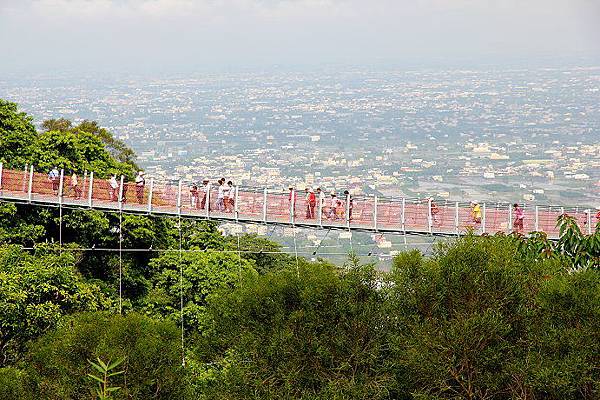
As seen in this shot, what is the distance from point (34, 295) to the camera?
17.8m

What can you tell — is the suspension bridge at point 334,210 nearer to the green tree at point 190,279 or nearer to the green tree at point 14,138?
the green tree at point 190,279

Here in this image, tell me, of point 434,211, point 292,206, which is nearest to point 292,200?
point 292,206

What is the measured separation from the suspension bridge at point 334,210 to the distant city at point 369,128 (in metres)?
45.5

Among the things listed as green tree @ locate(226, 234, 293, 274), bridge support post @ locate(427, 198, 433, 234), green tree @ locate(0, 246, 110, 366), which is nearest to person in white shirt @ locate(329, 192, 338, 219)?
bridge support post @ locate(427, 198, 433, 234)

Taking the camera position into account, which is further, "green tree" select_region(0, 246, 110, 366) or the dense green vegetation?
"green tree" select_region(0, 246, 110, 366)

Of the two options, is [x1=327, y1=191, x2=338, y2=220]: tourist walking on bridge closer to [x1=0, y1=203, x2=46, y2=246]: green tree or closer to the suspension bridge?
the suspension bridge

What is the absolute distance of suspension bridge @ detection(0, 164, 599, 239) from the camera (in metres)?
18.8

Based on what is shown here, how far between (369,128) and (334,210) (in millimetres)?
99475

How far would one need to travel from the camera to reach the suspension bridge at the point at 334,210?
1878 cm

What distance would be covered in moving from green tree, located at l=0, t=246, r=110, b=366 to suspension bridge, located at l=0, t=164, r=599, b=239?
1636 mm

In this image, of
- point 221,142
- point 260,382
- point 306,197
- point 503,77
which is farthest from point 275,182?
point 503,77

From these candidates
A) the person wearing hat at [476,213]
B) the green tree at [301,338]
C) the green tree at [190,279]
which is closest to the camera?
the green tree at [301,338]

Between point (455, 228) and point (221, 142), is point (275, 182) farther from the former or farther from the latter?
point (455, 228)

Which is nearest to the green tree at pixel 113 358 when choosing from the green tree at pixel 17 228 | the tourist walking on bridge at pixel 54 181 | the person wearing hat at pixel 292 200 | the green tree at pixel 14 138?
the person wearing hat at pixel 292 200
